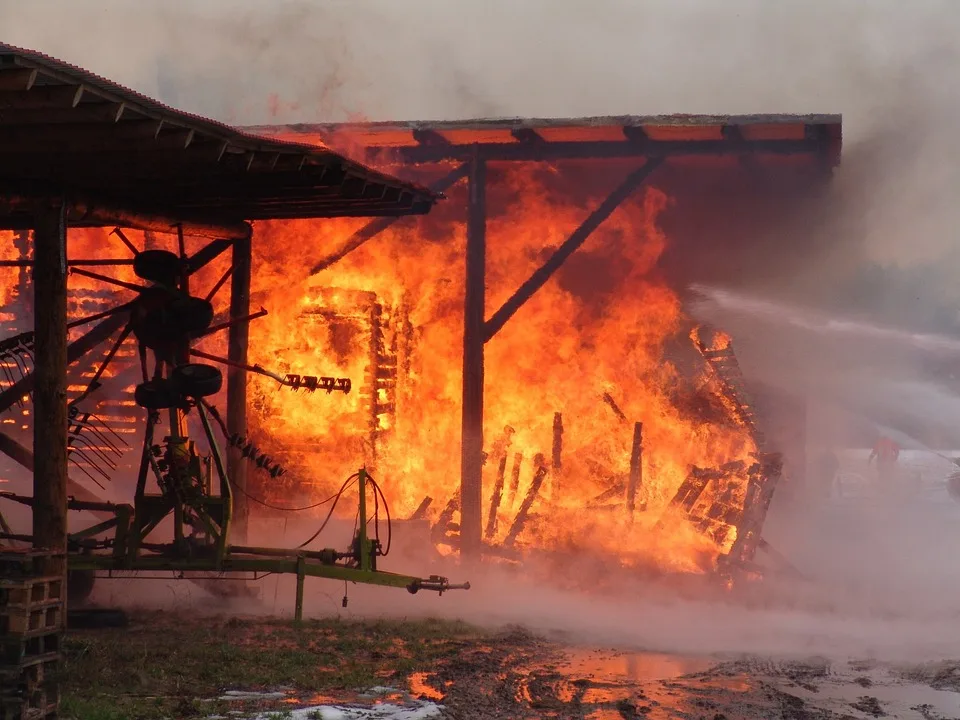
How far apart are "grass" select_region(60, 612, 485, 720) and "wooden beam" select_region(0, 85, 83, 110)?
388 centimetres

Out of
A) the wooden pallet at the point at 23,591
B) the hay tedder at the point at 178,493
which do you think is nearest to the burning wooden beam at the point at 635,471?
the hay tedder at the point at 178,493

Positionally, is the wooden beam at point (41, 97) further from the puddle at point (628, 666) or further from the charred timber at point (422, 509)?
the charred timber at point (422, 509)

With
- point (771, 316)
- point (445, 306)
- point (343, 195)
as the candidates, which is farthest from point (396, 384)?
point (343, 195)

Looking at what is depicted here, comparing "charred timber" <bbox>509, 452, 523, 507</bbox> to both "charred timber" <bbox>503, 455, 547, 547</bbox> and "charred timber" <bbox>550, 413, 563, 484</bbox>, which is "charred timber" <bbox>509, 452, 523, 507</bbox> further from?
"charred timber" <bbox>550, 413, 563, 484</bbox>

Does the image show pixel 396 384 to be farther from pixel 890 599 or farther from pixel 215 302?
pixel 890 599

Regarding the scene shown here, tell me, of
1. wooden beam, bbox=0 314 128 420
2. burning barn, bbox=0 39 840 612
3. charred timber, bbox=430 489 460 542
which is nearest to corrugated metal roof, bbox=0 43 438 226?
burning barn, bbox=0 39 840 612

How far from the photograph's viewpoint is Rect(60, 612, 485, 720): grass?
776 cm

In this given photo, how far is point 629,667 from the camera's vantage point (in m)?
9.64

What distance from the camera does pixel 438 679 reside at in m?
8.73

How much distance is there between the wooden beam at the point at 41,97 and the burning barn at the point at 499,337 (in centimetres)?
437

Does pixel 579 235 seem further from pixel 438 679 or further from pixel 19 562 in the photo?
pixel 19 562

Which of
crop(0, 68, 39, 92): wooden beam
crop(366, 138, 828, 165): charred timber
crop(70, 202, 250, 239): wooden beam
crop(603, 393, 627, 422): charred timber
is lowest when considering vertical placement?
crop(603, 393, 627, 422): charred timber

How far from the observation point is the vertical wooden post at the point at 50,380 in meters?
8.55

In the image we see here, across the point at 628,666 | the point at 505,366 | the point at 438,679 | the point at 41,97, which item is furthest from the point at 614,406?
the point at 41,97
